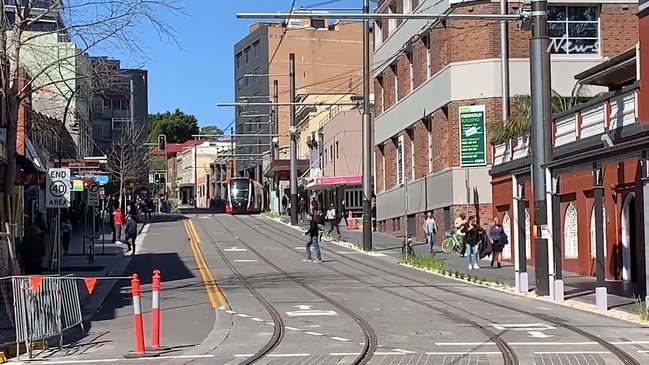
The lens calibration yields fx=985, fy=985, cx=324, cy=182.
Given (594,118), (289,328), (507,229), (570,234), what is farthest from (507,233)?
(289,328)

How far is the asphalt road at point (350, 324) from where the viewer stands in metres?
13.2

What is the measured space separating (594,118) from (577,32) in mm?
15468

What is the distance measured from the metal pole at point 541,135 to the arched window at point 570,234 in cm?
641

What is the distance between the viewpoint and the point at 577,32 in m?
41.4

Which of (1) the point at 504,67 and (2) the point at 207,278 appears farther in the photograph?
(1) the point at 504,67

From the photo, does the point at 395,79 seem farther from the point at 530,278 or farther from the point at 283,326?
the point at 283,326

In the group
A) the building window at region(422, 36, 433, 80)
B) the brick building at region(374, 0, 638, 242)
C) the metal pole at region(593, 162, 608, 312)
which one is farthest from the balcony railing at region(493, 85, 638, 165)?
the building window at region(422, 36, 433, 80)

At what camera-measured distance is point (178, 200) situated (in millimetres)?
157750

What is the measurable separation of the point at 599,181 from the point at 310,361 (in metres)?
9.97

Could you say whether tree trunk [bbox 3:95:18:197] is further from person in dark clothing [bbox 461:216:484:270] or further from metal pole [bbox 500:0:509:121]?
metal pole [bbox 500:0:509:121]

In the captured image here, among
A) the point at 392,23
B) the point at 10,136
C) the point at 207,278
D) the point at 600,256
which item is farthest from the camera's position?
the point at 392,23

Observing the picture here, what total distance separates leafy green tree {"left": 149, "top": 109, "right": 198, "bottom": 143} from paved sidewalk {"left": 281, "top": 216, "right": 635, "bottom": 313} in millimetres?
108542

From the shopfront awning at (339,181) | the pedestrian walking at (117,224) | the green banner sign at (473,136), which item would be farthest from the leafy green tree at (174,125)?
the green banner sign at (473,136)

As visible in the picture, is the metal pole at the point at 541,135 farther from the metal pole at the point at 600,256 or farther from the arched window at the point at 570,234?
the arched window at the point at 570,234
